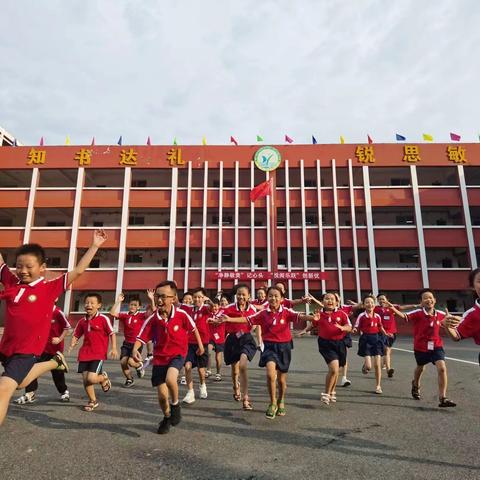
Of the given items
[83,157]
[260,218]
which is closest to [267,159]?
[260,218]

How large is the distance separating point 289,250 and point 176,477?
2326 centimetres

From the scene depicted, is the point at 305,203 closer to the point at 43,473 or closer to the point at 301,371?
the point at 301,371

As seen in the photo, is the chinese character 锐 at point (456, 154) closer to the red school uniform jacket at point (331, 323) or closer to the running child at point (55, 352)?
the red school uniform jacket at point (331, 323)

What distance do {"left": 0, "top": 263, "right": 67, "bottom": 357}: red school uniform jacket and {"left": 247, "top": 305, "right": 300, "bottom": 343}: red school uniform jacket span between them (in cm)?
305

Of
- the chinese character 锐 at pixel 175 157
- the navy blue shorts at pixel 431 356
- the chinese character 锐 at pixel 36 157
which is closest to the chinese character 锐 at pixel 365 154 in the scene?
the chinese character 锐 at pixel 175 157

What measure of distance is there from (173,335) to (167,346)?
16 cm

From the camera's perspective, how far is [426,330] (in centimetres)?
628

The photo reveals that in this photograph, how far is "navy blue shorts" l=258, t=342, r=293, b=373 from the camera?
5.34 metres

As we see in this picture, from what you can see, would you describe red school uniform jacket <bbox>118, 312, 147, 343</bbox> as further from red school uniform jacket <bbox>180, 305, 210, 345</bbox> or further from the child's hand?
the child's hand

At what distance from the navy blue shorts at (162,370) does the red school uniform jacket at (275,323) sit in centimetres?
144

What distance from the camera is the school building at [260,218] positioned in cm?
2617

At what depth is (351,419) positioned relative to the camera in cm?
505

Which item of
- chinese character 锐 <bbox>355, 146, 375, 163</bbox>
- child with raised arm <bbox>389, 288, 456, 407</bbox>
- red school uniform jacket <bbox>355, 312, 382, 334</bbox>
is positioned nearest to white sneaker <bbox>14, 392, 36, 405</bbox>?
red school uniform jacket <bbox>355, 312, 382, 334</bbox>

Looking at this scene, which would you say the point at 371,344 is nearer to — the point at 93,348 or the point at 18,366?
the point at 93,348
